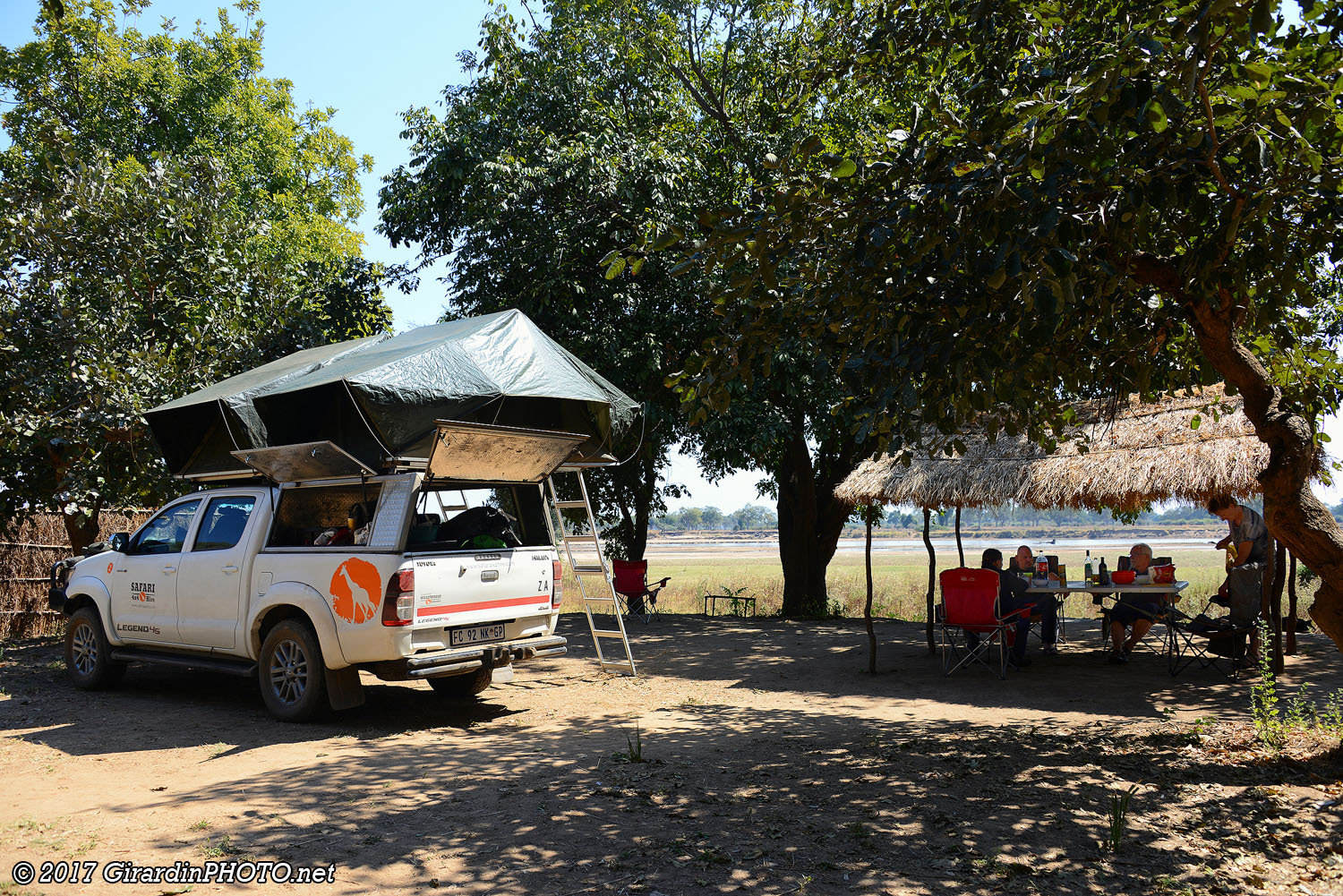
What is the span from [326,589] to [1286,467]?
680 centimetres

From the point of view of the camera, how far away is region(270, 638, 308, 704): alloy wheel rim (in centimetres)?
736

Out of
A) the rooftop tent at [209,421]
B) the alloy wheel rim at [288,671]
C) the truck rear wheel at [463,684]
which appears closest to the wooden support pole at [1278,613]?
the truck rear wheel at [463,684]

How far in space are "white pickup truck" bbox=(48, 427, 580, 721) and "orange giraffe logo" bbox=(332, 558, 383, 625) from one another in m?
0.01

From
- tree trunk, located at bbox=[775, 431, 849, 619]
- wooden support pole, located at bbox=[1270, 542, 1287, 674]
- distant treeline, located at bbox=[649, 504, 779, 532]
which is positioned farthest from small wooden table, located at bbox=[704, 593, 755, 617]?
distant treeline, located at bbox=[649, 504, 779, 532]

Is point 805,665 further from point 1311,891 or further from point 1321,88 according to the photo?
point 1321,88

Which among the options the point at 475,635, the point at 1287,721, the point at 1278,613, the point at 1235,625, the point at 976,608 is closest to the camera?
the point at 1287,721

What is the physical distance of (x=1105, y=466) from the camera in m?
10.4

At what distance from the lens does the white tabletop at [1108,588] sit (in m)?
10.1

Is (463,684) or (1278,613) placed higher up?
(1278,613)

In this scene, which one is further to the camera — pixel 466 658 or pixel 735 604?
pixel 735 604

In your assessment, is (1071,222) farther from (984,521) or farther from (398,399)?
(984,521)

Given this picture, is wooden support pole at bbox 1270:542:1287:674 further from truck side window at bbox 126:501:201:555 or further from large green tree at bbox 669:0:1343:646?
truck side window at bbox 126:501:201:555

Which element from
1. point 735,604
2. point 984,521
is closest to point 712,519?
point 984,521

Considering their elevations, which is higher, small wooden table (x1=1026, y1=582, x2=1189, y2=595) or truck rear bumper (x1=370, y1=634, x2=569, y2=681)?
small wooden table (x1=1026, y1=582, x2=1189, y2=595)
